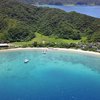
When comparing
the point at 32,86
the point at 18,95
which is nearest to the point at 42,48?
the point at 32,86

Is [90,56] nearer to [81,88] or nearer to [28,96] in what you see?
[81,88]

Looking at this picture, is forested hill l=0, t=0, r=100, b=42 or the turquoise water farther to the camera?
forested hill l=0, t=0, r=100, b=42

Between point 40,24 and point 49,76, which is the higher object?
point 49,76

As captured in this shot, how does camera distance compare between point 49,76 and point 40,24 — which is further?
point 40,24

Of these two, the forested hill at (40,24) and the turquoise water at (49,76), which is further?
the forested hill at (40,24)
